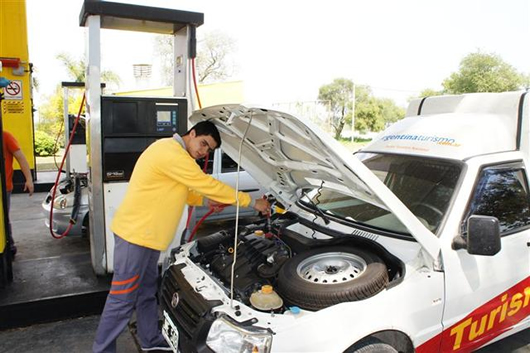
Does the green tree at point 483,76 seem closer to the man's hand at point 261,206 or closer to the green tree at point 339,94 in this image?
the green tree at point 339,94

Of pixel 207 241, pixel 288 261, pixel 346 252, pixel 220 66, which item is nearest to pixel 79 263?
pixel 207 241

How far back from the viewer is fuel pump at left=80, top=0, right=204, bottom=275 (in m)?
4.17

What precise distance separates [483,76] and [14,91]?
33.9 metres

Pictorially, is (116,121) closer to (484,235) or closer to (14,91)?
(484,235)

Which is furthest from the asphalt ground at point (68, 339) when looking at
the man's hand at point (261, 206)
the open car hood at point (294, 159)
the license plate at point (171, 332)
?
the open car hood at point (294, 159)

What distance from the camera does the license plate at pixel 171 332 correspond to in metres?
2.60

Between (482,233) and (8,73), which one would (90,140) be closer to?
(482,233)

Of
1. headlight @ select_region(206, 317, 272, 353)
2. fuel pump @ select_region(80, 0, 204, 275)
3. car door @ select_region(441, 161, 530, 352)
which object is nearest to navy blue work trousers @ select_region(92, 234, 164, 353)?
headlight @ select_region(206, 317, 272, 353)

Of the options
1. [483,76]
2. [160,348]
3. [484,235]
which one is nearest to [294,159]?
[484,235]

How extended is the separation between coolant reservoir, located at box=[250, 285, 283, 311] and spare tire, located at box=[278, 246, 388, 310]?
4.6 inches

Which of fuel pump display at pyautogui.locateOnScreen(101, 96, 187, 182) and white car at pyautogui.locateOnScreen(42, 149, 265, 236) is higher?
fuel pump display at pyautogui.locateOnScreen(101, 96, 187, 182)

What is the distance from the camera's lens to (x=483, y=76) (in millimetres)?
33688

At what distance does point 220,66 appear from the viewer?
41969 millimetres

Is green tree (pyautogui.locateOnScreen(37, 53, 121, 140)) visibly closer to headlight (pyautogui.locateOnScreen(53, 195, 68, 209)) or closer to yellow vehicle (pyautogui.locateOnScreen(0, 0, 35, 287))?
yellow vehicle (pyautogui.locateOnScreen(0, 0, 35, 287))
